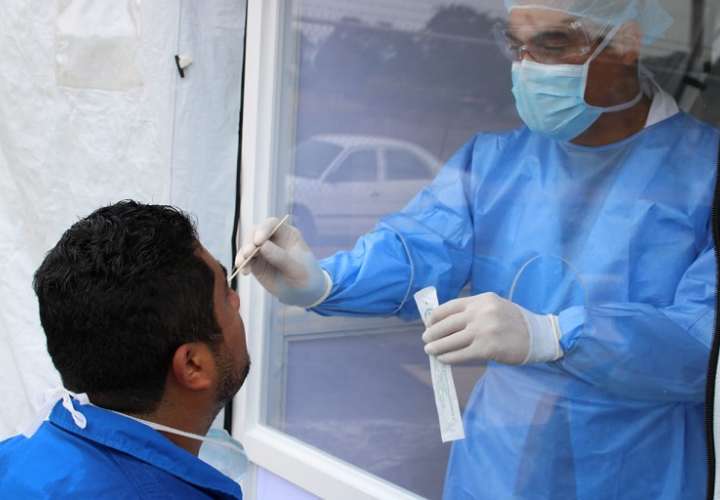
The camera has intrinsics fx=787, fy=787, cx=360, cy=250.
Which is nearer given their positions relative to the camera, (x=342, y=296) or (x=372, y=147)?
(x=342, y=296)

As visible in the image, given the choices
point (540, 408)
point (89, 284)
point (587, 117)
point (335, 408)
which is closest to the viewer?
point (89, 284)

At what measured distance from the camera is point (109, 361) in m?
1.08

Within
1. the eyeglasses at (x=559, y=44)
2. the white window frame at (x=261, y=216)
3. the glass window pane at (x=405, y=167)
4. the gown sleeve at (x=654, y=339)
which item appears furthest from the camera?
the white window frame at (x=261, y=216)

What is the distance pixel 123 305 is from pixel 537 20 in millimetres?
933

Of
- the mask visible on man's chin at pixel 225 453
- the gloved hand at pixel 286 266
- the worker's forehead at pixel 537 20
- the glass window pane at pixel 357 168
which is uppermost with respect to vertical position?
the worker's forehead at pixel 537 20

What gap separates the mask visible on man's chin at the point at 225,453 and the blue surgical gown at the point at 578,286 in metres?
0.41

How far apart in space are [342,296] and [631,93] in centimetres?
72

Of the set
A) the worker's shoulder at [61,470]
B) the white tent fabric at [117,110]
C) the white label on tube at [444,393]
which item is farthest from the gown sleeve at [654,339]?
the white tent fabric at [117,110]

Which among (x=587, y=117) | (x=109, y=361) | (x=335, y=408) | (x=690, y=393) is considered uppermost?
(x=587, y=117)

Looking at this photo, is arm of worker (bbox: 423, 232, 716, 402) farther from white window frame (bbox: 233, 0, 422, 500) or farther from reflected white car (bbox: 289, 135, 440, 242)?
white window frame (bbox: 233, 0, 422, 500)

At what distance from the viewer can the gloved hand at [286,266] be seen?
65.5 inches

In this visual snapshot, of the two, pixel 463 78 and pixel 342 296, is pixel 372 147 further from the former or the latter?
pixel 342 296

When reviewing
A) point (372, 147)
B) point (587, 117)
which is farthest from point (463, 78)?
point (587, 117)

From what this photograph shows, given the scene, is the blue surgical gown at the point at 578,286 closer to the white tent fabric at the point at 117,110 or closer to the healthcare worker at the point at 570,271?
the healthcare worker at the point at 570,271
